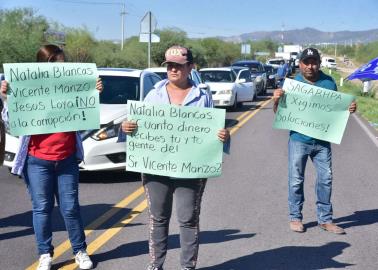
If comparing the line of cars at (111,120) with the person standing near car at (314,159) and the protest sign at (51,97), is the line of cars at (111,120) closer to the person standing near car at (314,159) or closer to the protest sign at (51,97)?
the person standing near car at (314,159)

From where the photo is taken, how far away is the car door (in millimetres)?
22172

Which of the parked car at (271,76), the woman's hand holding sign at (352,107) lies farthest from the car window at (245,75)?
the woman's hand holding sign at (352,107)

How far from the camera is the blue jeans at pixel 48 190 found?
475cm

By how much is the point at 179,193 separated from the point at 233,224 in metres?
2.17

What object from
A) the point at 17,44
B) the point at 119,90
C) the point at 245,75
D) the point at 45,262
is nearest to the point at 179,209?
Result: the point at 45,262

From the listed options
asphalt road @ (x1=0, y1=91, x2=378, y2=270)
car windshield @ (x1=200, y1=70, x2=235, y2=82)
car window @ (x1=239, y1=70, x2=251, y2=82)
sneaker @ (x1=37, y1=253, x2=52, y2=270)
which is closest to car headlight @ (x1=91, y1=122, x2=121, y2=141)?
asphalt road @ (x1=0, y1=91, x2=378, y2=270)

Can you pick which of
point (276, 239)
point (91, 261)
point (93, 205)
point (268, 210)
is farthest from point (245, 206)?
point (91, 261)

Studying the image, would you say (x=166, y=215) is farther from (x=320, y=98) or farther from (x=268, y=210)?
(x=268, y=210)

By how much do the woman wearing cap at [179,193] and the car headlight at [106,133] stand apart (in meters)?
3.80

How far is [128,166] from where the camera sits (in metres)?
4.67

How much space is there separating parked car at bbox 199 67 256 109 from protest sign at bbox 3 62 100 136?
1543 cm

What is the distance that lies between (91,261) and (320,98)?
2827 millimetres

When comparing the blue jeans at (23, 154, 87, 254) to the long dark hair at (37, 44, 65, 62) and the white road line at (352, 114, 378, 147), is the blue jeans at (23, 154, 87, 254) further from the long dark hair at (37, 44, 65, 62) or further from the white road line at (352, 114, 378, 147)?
the white road line at (352, 114, 378, 147)

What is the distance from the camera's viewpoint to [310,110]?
6.21 metres
